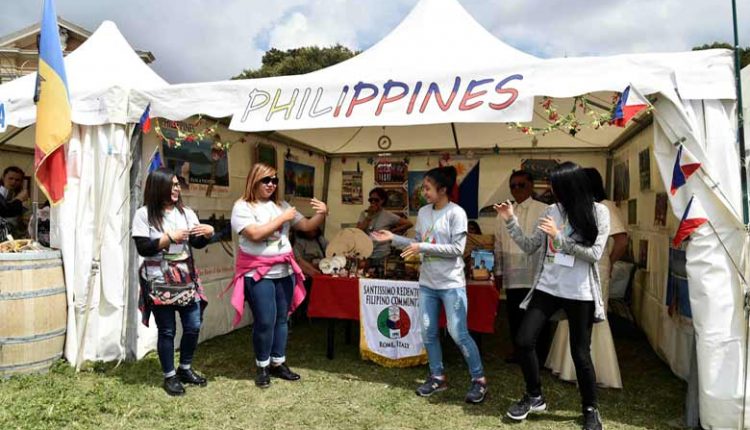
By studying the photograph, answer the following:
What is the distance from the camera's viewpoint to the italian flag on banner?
145 inches

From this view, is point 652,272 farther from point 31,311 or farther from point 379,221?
point 31,311

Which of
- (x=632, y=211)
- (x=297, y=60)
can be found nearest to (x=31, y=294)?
(x=632, y=211)

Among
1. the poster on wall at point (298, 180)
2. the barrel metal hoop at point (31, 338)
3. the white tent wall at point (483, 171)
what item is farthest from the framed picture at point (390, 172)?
the barrel metal hoop at point (31, 338)

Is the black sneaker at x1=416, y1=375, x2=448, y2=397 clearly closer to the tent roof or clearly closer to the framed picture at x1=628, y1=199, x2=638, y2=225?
the tent roof

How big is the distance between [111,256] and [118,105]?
1.09 meters

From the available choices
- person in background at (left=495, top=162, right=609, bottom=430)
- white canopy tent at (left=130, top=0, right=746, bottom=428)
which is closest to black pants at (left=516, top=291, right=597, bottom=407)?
person in background at (left=495, top=162, right=609, bottom=430)

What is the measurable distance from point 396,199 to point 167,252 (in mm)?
4002

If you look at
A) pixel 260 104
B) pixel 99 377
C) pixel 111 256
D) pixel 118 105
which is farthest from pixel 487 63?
pixel 99 377

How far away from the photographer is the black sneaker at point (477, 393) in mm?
3068

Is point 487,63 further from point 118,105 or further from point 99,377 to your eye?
point 99,377

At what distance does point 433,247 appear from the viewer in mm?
3004

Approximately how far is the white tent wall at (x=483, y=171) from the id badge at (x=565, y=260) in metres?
3.79

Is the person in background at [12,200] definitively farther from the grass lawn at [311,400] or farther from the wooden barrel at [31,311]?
the grass lawn at [311,400]

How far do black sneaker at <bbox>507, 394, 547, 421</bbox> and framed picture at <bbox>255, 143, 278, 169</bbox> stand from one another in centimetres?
351
